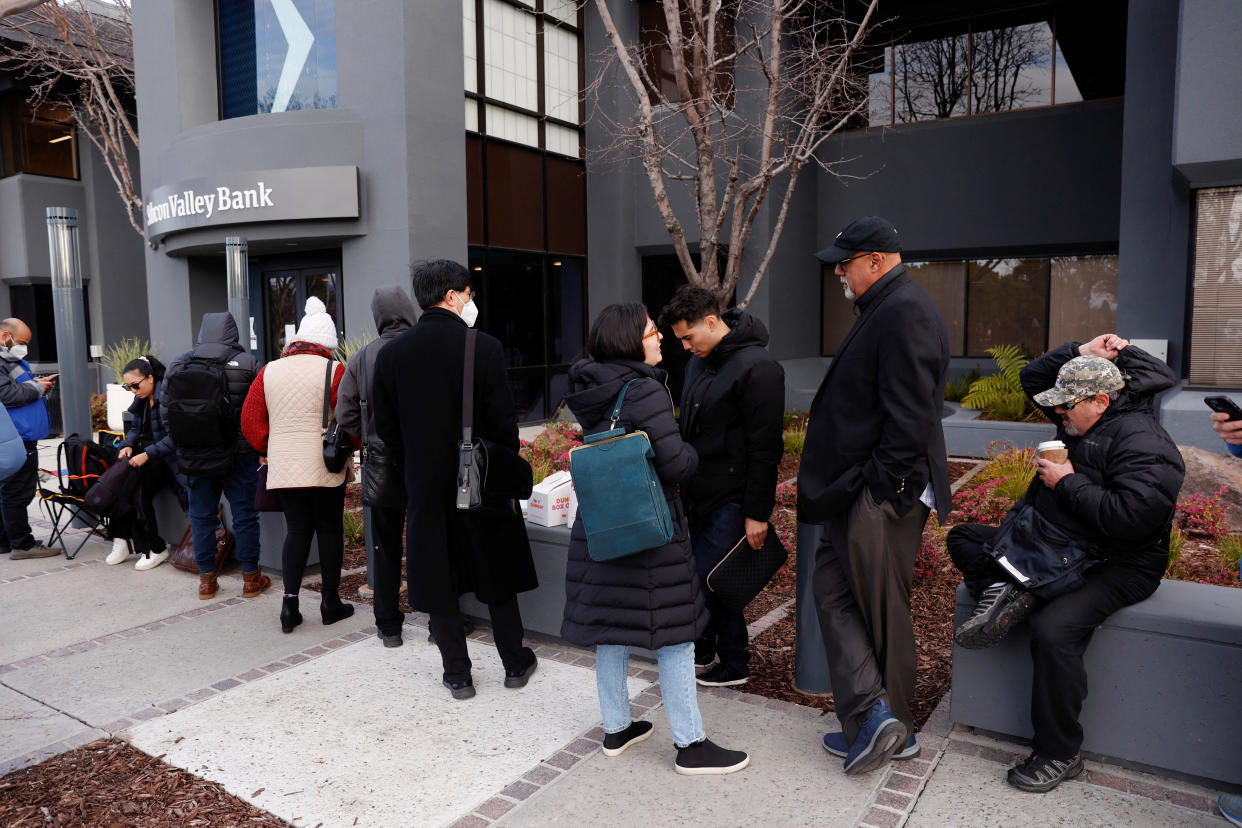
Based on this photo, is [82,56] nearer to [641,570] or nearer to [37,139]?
[37,139]

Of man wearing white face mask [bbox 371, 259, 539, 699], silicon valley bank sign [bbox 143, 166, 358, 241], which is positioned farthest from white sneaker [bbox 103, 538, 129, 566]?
silicon valley bank sign [bbox 143, 166, 358, 241]

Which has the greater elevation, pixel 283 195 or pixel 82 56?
pixel 82 56

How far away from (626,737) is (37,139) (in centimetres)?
2203

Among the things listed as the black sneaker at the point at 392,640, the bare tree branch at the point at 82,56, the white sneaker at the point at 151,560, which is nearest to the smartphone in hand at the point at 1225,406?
the black sneaker at the point at 392,640

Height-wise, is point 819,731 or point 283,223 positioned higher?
point 283,223

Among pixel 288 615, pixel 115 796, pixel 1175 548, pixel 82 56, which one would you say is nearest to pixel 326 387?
pixel 288 615

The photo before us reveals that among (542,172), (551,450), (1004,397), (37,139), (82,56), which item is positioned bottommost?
(551,450)

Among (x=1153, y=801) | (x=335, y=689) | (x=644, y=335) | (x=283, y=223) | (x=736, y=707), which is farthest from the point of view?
(x=283, y=223)

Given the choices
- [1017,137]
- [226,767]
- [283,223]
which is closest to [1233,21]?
[1017,137]

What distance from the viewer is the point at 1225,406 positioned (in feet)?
10.6

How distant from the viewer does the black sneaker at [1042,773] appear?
3.25 meters

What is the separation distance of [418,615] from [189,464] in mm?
1899

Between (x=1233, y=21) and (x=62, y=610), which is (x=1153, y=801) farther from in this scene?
(x=1233, y=21)

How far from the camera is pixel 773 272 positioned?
14234 millimetres
